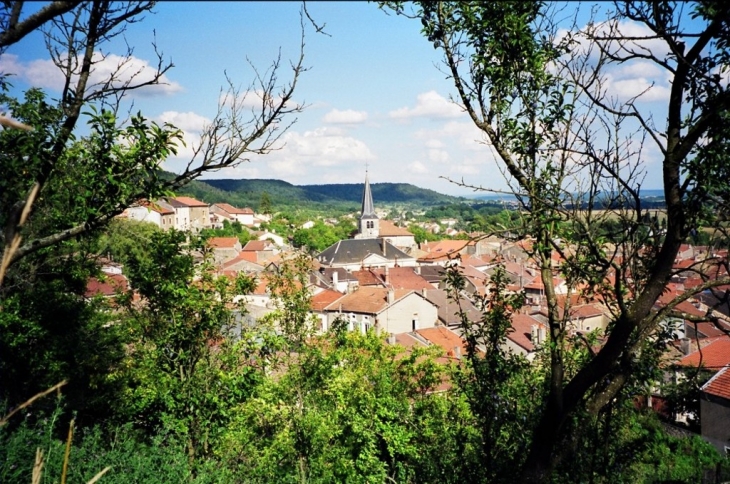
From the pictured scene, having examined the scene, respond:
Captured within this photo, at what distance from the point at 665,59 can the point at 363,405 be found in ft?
29.5

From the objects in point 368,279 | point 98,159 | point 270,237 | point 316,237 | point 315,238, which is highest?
point 98,159

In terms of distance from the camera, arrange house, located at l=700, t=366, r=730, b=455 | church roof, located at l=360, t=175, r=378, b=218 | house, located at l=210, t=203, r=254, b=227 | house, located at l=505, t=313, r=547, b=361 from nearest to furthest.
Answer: house, located at l=700, t=366, r=730, b=455 < house, located at l=505, t=313, r=547, b=361 < church roof, located at l=360, t=175, r=378, b=218 < house, located at l=210, t=203, r=254, b=227

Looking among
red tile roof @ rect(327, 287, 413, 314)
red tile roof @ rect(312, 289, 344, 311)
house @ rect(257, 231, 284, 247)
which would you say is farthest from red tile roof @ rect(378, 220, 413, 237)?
red tile roof @ rect(327, 287, 413, 314)

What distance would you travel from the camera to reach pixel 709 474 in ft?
38.8

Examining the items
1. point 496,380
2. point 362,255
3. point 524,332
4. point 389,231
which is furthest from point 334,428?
point 389,231

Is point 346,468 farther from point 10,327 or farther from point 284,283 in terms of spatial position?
point 10,327

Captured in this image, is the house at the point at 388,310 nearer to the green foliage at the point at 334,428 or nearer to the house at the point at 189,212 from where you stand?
the green foliage at the point at 334,428

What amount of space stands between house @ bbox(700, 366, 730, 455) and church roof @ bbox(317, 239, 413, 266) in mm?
50699

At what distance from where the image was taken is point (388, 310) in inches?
1245

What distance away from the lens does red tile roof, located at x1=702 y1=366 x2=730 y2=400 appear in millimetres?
15727

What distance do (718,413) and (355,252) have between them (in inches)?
2120

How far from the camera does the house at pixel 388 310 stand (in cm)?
3150

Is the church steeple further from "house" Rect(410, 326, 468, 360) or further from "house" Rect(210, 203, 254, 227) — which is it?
"house" Rect(410, 326, 468, 360)

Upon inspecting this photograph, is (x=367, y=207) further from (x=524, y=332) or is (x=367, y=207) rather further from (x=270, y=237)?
(x=524, y=332)
